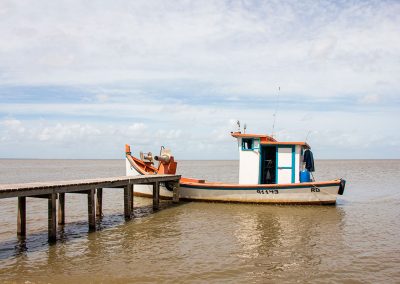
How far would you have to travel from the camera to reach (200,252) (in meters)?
12.1

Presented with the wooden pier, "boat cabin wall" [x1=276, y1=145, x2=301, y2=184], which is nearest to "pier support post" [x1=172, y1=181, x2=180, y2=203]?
the wooden pier

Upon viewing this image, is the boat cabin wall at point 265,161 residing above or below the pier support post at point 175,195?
above

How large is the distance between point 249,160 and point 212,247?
9.71 meters

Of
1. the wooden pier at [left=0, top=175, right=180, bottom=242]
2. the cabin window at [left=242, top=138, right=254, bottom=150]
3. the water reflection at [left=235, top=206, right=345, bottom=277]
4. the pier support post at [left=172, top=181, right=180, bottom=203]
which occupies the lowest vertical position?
the water reflection at [left=235, top=206, right=345, bottom=277]

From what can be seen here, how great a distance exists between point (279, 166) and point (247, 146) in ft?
6.67

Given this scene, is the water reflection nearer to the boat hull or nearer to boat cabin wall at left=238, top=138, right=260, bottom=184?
the boat hull

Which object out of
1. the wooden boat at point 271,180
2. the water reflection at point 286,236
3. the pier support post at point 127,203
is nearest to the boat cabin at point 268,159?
the wooden boat at point 271,180

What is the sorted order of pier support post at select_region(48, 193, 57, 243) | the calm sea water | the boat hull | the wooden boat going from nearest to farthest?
the calm sea water
pier support post at select_region(48, 193, 57, 243)
the boat hull
the wooden boat

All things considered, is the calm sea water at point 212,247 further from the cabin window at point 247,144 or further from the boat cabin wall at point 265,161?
the cabin window at point 247,144

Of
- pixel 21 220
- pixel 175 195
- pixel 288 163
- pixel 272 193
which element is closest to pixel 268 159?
pixel 288 163

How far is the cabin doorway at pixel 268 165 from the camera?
21.8 meters

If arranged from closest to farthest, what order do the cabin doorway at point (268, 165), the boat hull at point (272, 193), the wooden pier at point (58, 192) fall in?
the wooden pier at point (58, 192)
the boat hull at point (272, 193)
the cabin doorway at point (268, 165)

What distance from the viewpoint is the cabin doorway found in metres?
21.8

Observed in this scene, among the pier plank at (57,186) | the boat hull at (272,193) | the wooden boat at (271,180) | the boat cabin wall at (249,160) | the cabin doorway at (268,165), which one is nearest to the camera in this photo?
the pier plank at (57,186)
